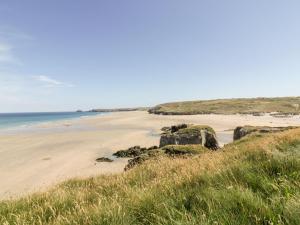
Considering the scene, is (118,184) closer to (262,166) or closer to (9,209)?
(9,209)

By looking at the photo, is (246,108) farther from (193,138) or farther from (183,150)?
(183,150)

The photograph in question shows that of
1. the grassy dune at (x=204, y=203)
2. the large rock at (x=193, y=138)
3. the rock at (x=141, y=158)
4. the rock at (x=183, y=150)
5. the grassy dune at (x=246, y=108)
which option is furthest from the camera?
the grassy dune at (x=246, y=108)

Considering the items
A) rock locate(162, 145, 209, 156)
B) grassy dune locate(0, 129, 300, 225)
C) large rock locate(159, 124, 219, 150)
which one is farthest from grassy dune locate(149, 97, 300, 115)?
grassy dune locate(0, 129, 300, 225)

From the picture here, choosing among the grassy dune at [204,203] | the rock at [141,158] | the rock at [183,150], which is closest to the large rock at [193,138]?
the rock at [183,150]

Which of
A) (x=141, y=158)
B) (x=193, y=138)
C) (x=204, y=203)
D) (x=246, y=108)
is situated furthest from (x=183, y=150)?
(x=246, y=108)

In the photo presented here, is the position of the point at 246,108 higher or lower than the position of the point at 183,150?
higher

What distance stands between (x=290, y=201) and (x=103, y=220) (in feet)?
6.67

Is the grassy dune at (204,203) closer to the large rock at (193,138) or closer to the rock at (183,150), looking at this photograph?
the rock at (183,150)

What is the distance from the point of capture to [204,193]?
4.25 metres

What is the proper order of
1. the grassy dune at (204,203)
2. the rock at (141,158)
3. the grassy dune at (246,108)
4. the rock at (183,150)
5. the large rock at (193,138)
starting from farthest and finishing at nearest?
the grassy dune at (246,108), the large rock at (193,138), the rock at (183,150), the rock at (141,158), the grassy dune at (204,203)

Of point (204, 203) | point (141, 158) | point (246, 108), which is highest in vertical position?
point (204, 203)

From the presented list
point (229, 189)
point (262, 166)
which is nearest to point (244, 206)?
point (229, 189)

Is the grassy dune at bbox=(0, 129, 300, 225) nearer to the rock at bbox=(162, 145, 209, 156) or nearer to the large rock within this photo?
the rock at bbox=(162, 145, 209, 156)

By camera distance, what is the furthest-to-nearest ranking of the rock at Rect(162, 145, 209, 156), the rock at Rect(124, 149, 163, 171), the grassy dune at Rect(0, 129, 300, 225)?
the rock at Rect(162, 145, 209, 156) < the rock at Rect(124, 149, 163, 171) < the grassy dune at Rect(0, 129, 300, 225)
